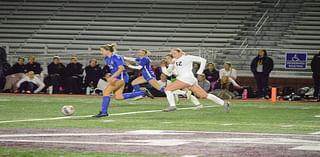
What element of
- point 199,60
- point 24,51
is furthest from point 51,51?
point 199,60

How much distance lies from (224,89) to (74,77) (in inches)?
233

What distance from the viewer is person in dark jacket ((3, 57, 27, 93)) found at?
3162 cm

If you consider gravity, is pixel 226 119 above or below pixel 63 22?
below

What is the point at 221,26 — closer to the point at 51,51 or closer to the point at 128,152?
the point at 51,51

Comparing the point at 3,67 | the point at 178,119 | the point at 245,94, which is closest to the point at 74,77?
the point at 3,67

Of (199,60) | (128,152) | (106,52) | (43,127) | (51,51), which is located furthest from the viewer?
(51,51)

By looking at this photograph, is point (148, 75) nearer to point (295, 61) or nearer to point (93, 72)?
point (93, 72)

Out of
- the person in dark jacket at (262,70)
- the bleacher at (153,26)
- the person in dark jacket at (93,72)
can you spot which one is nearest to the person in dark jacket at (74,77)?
the person in dark jacket at (93,72)

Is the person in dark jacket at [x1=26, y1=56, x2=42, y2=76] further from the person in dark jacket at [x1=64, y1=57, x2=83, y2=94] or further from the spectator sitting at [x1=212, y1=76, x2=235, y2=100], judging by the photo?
the spectator sitting at [x1=212, y1=76, x2=235, y2=100]

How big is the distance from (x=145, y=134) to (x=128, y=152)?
2747mm

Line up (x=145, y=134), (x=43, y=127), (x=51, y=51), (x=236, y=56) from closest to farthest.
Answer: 1. (x=145, y=134)
2. (x=43, y=127)
3. (x=236, y=56)
4. (x=51, y=51)

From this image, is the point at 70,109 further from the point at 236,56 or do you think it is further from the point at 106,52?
the point at 236,56

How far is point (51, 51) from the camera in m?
36.3

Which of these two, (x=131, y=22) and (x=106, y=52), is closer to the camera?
(x=106, y=52)
